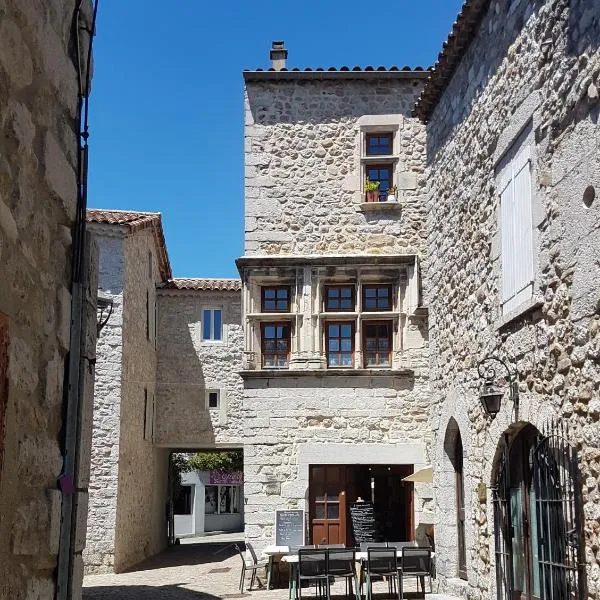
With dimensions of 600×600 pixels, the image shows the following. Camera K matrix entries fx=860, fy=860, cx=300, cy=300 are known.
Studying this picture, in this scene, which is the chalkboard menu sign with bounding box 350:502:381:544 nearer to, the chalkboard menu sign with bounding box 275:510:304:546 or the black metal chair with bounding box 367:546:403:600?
the chalkboard menu sign with bounding box 275:510:304:546

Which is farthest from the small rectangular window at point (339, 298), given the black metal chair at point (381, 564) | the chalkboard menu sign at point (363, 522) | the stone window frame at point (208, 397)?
the stone window frame at point (208, 397)

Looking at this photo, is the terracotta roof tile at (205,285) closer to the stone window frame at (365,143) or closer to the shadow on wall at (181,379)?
the shadow on wall at (181,379)

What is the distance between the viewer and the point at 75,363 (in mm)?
3379

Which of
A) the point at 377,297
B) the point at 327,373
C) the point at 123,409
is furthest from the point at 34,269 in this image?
the point at 123,409

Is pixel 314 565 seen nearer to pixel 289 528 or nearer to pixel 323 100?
pixel 289 528

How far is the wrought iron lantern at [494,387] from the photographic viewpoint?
683 cm

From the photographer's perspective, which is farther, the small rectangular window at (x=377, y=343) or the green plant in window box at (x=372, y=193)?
the green plant in window box at (x=372, y=193)

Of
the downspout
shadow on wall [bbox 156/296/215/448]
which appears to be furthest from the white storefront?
the downspout

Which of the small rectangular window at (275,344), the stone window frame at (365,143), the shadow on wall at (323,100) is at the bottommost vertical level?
the small rectangular window at (275,344)

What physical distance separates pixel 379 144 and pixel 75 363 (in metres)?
11.0

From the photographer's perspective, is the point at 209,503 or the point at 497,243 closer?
the point at 497,243

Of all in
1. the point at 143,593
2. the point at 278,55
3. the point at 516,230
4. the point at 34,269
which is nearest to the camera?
the point at 34,269

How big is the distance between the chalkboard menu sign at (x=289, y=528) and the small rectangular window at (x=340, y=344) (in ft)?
7.52

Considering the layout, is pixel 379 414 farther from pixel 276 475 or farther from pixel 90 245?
pixel 90 245
